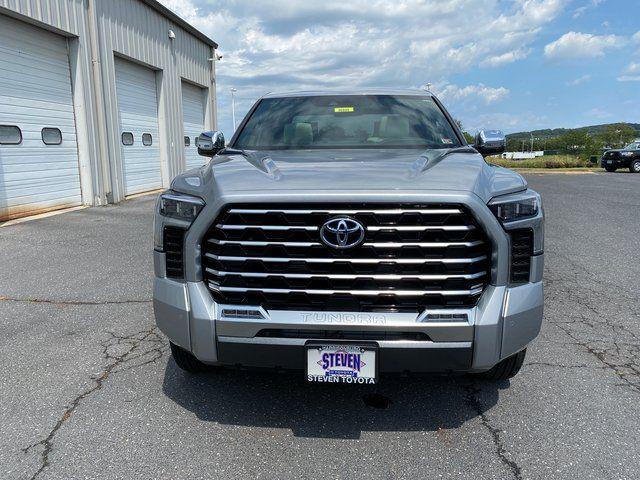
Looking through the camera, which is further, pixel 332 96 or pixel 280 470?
pixel 332 96

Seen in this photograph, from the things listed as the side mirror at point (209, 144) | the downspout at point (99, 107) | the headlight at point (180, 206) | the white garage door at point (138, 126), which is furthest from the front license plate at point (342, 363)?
the white garage door at point (138, 126)

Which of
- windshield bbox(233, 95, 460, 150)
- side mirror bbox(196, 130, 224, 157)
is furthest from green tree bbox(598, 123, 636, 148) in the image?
side mirror bbox(196, 130, 224, 157)

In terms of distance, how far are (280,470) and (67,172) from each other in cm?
1000

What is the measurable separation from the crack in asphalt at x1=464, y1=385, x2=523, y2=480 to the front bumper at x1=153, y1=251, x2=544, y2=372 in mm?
425

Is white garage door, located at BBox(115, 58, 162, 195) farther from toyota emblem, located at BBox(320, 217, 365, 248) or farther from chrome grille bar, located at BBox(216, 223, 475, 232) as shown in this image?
toyota emblem, located at BBox(320, 217, 365, 248)

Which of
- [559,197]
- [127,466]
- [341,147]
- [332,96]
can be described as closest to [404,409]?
[127,466]

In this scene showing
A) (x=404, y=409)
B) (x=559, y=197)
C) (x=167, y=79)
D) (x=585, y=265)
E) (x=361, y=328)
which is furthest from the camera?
(x=167, y=79)

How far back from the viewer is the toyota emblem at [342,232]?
7.64ft

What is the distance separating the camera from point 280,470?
233 centimetres

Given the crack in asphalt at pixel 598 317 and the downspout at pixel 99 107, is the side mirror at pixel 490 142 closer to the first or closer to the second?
the crack in asphalt at pixel 598 317

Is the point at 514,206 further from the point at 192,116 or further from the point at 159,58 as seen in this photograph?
the point at 192,116

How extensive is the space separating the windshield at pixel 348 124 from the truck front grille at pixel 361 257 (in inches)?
55.5

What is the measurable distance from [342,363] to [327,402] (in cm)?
66

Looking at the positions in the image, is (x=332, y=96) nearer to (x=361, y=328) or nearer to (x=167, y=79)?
(x=361, y=328)
